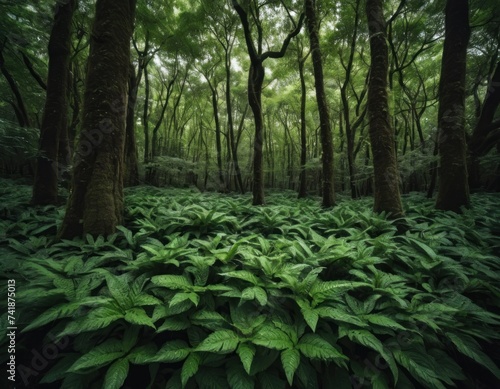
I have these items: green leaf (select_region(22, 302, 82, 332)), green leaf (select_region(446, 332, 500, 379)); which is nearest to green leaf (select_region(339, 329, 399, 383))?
green leaf (select_region(446, 332, 500, 379))

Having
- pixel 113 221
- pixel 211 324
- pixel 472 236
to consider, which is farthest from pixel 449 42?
pixel 113 221

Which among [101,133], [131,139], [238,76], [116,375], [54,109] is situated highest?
[238,76]

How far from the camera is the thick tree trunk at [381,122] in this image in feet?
17.4

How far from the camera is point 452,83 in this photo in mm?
6047

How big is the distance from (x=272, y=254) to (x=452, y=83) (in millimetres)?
6705

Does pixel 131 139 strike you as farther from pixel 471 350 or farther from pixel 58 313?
pixel 471 350

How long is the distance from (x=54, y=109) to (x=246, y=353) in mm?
7550

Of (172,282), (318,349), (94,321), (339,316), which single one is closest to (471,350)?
(339,316)

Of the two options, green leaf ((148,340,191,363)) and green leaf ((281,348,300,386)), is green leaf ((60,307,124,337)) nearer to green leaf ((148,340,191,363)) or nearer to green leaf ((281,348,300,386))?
green leaf ((148,340,191,363))

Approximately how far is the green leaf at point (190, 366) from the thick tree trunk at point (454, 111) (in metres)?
7.13

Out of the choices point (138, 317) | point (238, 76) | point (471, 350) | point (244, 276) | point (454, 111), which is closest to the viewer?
point (138, 317)

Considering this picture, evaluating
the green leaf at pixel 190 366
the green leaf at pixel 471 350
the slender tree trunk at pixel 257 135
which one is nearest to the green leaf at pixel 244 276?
the green leaf at pixel 190 366

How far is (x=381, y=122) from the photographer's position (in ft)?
17.4

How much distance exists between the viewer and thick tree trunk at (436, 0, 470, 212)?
19.4ft
